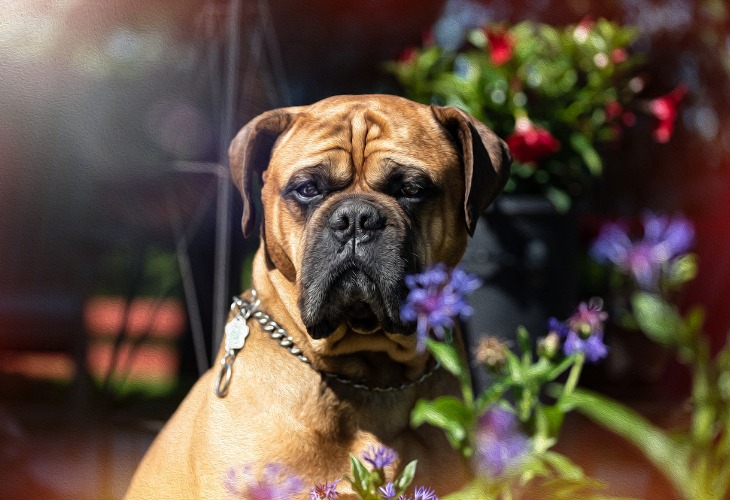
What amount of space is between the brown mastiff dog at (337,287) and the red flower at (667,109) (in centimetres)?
118

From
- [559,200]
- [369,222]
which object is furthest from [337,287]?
[559,200]

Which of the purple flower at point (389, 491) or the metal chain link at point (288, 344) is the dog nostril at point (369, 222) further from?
the purple flower at point (389, 491)

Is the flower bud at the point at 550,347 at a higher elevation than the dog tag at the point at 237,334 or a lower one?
higher

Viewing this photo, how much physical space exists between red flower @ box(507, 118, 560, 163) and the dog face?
0.64 m

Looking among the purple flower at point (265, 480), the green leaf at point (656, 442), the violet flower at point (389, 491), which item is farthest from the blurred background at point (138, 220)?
the green leaf at point (656, 442)

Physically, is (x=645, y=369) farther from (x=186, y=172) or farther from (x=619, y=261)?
(x=619, y=261)

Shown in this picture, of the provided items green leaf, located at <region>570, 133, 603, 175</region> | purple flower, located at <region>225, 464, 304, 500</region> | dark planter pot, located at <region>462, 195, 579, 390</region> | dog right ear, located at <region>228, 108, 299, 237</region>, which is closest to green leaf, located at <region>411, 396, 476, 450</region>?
purple flower, located at <region>225, 464, 304, 500</region>

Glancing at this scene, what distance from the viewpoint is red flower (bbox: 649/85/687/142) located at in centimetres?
298

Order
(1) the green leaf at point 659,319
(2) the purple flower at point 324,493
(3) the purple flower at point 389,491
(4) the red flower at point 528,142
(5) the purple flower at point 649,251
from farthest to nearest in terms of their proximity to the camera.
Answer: (4) the red flower at point 528,142
(2) the purple flower at point 324,493
(3) the purple flower at point 389,491
(5) the purple flower at point 649,251
(1) the green leaf at point 659,319

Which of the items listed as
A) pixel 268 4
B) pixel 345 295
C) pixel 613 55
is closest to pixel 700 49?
pixel 613 55

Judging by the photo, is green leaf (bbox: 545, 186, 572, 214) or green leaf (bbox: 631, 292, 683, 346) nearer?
green leaf (bbox: 631, 292, 683, 346)

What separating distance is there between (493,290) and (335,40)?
967 millimetres

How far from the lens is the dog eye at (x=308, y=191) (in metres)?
1.96

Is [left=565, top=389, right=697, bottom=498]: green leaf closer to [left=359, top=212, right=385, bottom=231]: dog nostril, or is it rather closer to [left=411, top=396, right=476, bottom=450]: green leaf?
[left=411, top=396, right=476, bottom=450]: green leaf
